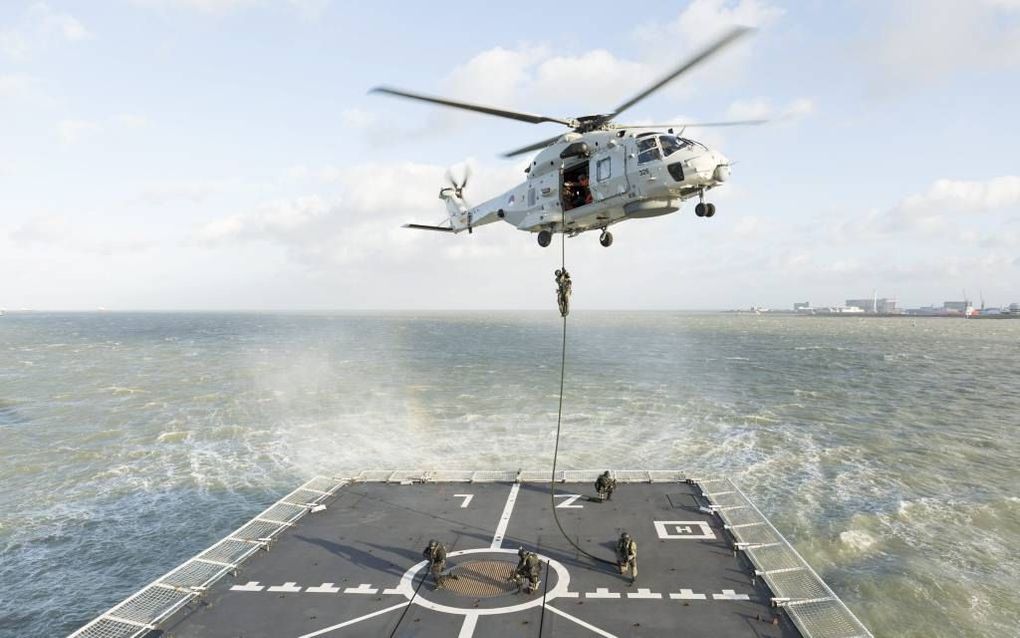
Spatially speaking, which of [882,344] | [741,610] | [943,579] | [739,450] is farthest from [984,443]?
[882,344]

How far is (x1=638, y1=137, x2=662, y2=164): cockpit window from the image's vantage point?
53.2ft

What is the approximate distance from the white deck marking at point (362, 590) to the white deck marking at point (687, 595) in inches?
331

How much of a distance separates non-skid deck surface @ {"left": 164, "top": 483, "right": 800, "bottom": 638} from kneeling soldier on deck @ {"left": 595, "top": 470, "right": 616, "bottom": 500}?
1.99 feet

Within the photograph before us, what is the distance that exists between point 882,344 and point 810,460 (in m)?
115

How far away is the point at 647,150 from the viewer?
16406mm

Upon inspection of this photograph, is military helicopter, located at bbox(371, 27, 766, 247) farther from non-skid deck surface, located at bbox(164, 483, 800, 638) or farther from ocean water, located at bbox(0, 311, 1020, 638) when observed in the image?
ocean water, located at bbox(0, 311, 1020, 638)

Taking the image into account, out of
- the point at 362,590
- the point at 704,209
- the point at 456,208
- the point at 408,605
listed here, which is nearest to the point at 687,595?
the point at 408,605

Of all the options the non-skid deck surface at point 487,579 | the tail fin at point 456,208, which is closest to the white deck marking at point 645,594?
the non-skid deck surface at point 487,579

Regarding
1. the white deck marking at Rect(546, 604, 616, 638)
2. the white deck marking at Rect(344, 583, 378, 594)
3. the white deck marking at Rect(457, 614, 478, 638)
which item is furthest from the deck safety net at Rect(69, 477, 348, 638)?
the white deck marking at Rect(546, 604, 616, 638)

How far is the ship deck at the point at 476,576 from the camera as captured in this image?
1377 centimetres

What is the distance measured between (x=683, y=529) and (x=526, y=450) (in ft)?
74.7

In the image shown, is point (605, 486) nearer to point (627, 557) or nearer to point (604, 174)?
point (627, 557)

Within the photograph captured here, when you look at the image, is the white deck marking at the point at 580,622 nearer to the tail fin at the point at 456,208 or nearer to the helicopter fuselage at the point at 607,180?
the helicopter fuselage at the point at 607,180

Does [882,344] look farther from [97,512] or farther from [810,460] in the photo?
[97,512]
